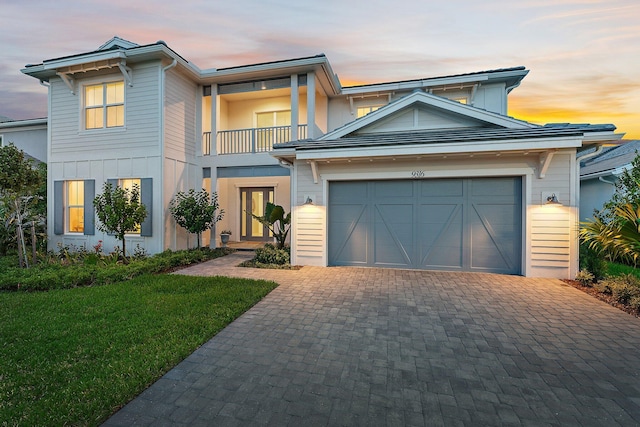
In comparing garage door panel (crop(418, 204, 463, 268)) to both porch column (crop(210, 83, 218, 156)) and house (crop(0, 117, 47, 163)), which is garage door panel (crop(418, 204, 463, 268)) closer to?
porch column (crop(210, 83, 218, 156))

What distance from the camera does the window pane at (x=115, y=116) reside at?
387 inches

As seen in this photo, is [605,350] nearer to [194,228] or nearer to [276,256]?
[276,256]

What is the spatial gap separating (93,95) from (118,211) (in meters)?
5.19

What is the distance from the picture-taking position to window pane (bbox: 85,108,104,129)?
10.0 m

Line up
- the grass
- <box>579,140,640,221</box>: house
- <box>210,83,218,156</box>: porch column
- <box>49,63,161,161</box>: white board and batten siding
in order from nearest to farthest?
the grass, <box>579,140,640,221</box>: house, <box>49,63,161,161</box>: white board and batten siding, <box>210,83,218,156</box>: porch column

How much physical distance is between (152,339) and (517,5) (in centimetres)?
1068

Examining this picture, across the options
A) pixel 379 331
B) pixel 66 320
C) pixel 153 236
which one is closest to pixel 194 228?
pixel 153 236

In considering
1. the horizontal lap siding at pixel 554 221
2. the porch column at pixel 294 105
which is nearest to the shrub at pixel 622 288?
the horizontal lap siding at pixel 554 221

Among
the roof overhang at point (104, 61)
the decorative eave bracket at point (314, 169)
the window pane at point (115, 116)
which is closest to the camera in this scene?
the decorative eave bracket at point (314, 169)

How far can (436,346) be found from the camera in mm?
3436

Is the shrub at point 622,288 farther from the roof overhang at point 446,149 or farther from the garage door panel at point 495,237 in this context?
the roof overhang at point 446,149

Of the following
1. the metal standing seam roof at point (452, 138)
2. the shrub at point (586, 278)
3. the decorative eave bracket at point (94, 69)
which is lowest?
the shrub at point (586, 278)

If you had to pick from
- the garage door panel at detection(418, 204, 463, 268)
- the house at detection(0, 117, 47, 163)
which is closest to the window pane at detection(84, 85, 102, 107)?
the house at detection(0, 117, 47, 163)

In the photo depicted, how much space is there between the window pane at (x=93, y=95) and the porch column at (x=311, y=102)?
750cm
